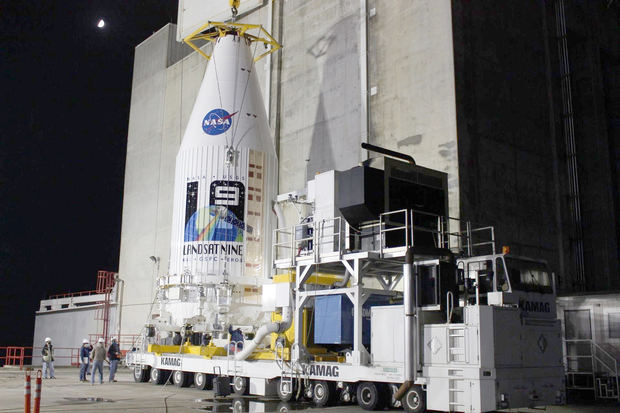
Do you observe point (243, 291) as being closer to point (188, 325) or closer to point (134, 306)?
point (188, 325)

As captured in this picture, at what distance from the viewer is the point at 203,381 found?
18.4 meters

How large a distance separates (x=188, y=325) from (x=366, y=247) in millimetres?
7923

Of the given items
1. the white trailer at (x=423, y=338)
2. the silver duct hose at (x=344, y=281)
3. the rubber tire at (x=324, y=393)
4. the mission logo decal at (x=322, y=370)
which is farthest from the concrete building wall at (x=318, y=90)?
the rubber tire at (x=324, y=393)

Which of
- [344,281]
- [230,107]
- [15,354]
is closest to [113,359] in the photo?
[230,107]

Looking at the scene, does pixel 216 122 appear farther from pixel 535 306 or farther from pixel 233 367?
pixel 535 306

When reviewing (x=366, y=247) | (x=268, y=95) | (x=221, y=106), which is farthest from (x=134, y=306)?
(x=366, y=247)

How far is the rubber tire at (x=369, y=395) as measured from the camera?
1322cm

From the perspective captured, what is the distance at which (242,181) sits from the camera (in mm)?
21156

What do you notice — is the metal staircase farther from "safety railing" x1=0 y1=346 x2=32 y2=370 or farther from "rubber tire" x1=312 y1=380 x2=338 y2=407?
"safety railing" x1=0 y1=346 x2=32 y2=370

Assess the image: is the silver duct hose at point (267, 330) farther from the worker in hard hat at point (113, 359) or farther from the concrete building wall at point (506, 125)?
the concrete building wall at point (506, 125)

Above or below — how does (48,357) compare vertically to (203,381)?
above

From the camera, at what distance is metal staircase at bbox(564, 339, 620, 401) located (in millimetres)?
16906

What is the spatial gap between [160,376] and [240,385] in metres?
4.89

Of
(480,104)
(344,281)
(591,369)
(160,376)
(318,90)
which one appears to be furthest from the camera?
(318,90)
